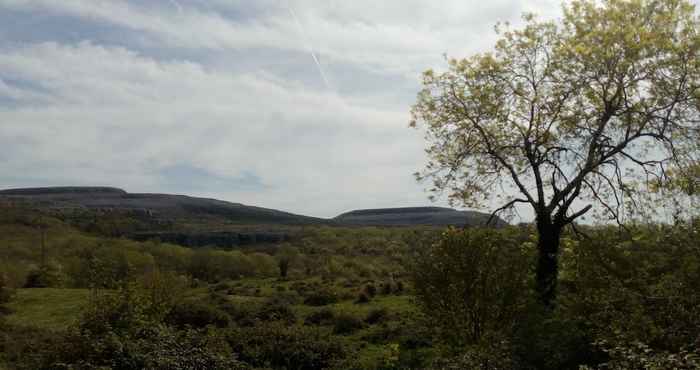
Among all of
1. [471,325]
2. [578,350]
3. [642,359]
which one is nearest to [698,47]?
[578,350]

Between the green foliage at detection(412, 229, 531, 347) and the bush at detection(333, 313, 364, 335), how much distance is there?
10.3m

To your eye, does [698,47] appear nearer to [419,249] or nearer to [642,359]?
[419,249]

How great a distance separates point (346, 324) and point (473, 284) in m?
11.6

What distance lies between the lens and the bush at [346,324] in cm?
2364

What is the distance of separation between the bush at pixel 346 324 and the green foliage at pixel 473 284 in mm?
10266

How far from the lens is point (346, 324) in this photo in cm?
2398

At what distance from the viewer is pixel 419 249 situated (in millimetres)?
14656

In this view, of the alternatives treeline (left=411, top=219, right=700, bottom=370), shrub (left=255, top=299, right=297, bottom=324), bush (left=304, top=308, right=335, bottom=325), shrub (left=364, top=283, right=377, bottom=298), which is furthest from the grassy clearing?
shrub (left=364, top=283, right=377, bottom=298)

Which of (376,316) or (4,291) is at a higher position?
(376,316)

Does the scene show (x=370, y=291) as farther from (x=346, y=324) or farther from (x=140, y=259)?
(x=140, y=259)

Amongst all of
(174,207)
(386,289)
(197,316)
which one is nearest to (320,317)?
(197,316)

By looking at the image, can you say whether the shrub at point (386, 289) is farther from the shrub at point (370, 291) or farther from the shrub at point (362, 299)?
the shrub at point (362, 299)

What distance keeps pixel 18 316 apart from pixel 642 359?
2733cm

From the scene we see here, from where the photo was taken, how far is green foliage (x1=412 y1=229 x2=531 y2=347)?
13422 mm
